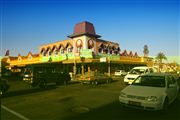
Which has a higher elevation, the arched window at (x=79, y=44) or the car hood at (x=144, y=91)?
the arched window at (x=79, y=44)

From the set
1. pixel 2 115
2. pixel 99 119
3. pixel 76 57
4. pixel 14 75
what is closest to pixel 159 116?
pixel 99 119

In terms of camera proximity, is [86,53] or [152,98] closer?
[152,98]

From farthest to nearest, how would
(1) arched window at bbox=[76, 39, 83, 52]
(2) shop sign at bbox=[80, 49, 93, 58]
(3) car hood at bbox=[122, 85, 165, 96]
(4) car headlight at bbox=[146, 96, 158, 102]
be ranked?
(1) arched window at bbox=[76, 39, 83, 52] → (2) shop sign at bbox=[80, 49, 93, 58] → (3) car hood at bbox=[122, 85, 165, 96] → (4) car headlight at bbox=[146, 96, 158, 102]

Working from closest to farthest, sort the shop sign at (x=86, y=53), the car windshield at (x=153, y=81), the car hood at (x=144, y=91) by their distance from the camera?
the car hood at (x=144, y=91) < the car windshield at (x=153, y=81) < the shop sign at (x=86, y=53)

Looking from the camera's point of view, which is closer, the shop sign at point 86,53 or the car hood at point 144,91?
the car hood at point 144,91

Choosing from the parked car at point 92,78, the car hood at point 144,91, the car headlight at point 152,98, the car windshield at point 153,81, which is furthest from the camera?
the parked car at point 92,78

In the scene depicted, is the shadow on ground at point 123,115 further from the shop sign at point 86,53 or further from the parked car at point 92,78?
the shop sign at point 86,53

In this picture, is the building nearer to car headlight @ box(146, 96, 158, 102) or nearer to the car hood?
the car hood

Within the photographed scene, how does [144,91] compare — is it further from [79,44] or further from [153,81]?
[79,44]

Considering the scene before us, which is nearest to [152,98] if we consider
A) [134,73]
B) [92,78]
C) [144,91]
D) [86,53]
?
[144,91]

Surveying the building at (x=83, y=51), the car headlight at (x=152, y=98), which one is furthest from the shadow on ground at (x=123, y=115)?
the building at (x=83, y=51)

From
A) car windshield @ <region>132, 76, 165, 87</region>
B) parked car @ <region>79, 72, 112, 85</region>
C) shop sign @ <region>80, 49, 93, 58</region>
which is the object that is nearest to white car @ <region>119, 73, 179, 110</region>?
car windshield @ <region>132, 76, 165, 87</region>

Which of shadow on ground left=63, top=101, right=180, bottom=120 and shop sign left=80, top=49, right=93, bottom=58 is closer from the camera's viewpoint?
shadow on ground left=63, top=101, right=180, bottom=120

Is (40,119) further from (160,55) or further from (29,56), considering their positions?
(160,55)
